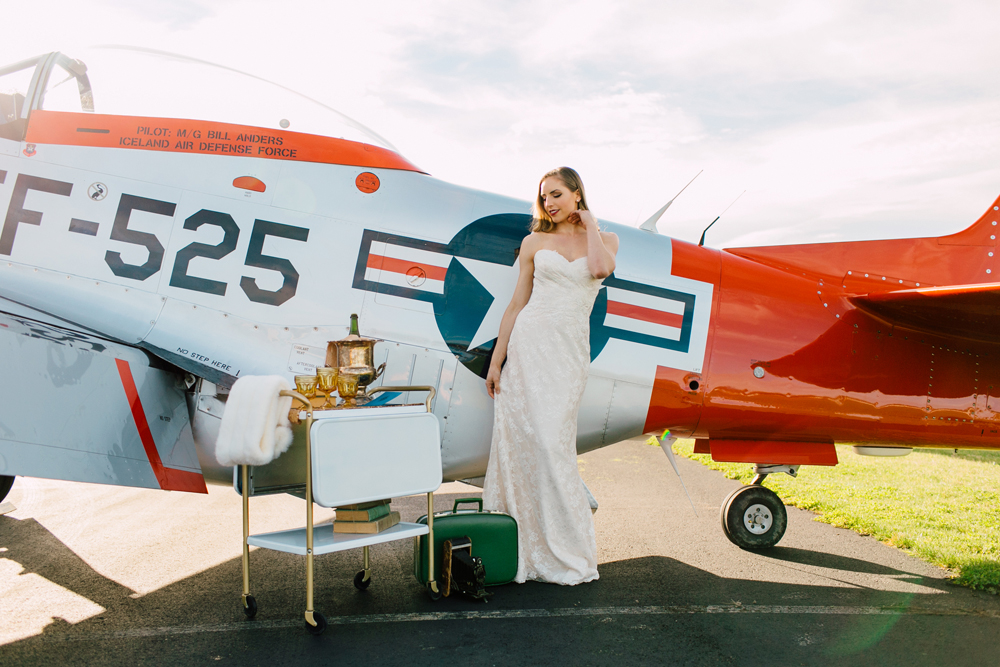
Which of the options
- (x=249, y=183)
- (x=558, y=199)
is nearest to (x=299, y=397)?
(x=249, y=183)

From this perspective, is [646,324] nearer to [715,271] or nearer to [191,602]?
[715,271]

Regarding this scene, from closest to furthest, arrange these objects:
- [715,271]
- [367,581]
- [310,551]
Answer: [310,551] < [367,581] < [715,271]

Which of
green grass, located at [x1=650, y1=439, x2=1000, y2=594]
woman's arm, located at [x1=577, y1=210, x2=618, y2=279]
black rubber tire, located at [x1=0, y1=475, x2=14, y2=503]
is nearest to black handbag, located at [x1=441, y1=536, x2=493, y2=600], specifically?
woman's arm, located at [x1=577, y1=210, x2=618, y2=279]

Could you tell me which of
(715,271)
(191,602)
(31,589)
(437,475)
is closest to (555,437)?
(437,475)

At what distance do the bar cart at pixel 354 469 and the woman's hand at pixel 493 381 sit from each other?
0.58 metres

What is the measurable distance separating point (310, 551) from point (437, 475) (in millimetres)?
645

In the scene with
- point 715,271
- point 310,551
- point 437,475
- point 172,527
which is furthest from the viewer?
point 172,527

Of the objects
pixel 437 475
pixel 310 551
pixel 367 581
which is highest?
pixel 437 475

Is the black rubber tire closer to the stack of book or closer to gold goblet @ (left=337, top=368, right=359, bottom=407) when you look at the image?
the stack of book

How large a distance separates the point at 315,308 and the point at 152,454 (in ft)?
3.65

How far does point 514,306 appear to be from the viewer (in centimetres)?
356

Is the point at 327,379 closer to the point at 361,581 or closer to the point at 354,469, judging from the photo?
the point at 354,469

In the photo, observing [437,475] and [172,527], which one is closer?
[437,475]

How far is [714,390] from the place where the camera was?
3.85 meters
